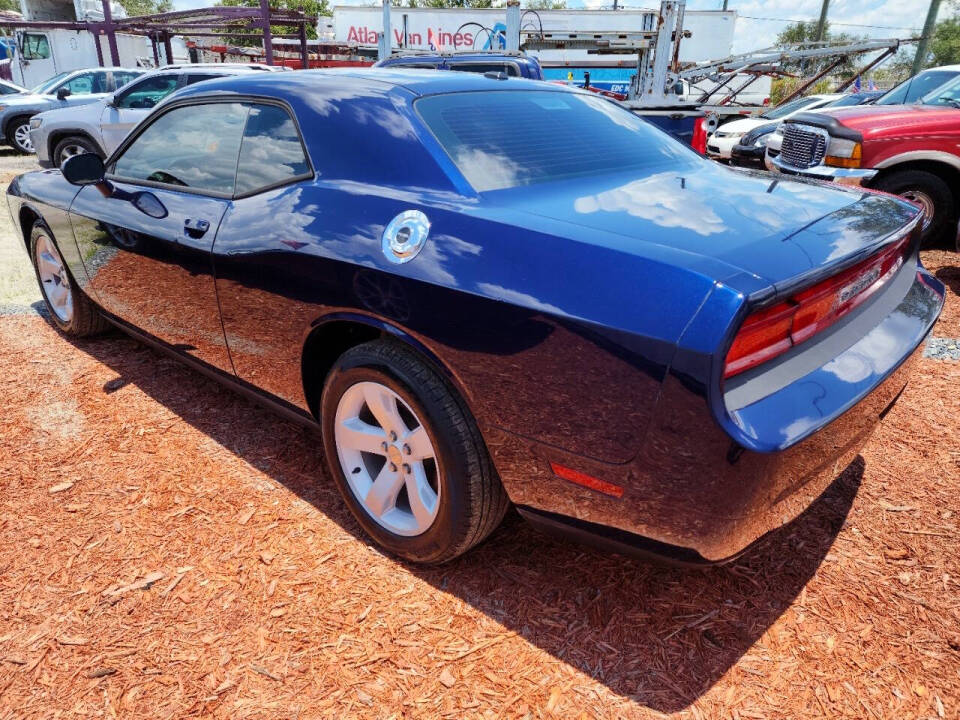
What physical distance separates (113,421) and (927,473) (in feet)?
12.4

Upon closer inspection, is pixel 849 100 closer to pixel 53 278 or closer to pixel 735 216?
pixel 735 216

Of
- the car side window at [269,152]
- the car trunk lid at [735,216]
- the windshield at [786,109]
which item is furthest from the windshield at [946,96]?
the windshield at [786,109]

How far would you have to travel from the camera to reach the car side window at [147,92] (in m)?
9.94

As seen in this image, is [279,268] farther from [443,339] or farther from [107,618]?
[107,618]

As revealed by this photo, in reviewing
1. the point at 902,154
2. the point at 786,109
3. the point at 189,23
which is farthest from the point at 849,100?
the point at 189,23

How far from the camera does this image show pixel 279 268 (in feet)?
7.89

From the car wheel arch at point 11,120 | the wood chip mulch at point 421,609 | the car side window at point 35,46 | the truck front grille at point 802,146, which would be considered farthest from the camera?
the car side window at point 35,46

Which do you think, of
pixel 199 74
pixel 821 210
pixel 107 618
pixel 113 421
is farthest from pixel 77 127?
pixel 821 210

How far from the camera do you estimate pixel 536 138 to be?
2.57m

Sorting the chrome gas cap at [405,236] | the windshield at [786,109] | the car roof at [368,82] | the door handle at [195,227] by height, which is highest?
the car roof at [368,82]

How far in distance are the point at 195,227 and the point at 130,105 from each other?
8.88 meters

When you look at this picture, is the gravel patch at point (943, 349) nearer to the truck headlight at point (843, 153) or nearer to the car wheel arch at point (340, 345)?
the truck headlight at point (843, 153)

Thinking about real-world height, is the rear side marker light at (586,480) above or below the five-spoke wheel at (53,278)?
above

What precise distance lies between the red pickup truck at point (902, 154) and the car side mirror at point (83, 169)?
5975mm
